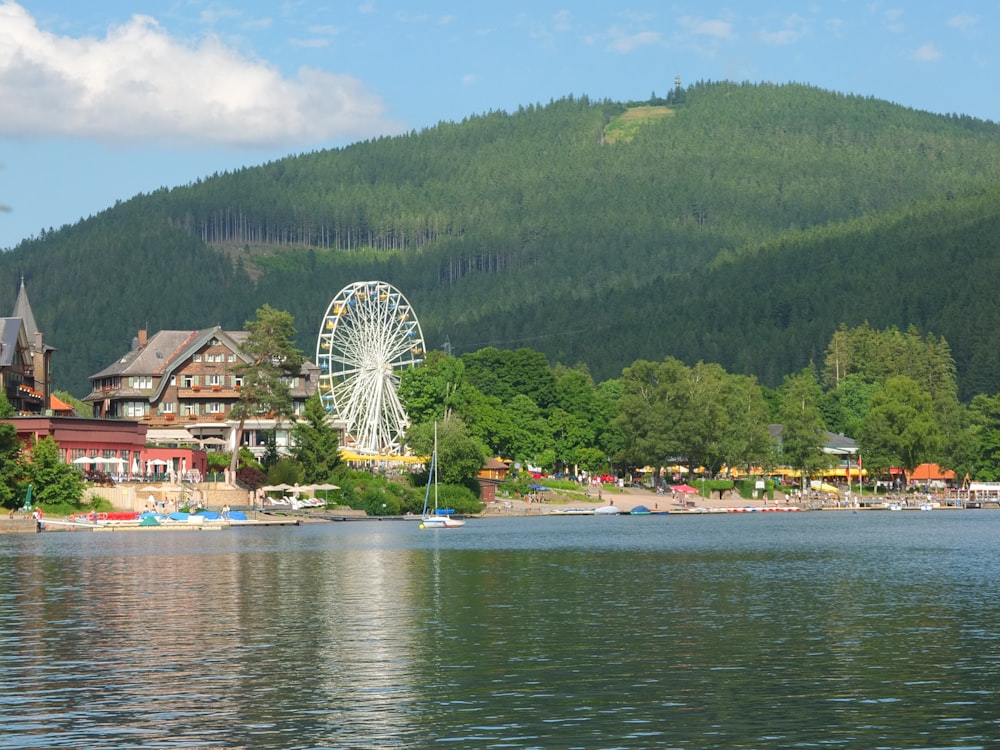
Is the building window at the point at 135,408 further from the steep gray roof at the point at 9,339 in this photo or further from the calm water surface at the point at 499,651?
the calm water surface at the point at 499,651

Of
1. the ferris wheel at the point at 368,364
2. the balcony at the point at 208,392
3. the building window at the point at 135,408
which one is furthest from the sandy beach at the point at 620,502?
the building window at the point at 135,408

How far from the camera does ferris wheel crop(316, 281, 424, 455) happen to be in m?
164

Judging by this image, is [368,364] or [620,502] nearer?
[368,364]

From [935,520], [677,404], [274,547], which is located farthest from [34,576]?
[677,404]

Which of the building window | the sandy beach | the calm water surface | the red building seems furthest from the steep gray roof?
the calm water surface

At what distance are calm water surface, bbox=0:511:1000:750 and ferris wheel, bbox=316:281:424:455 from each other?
7448 centimetres

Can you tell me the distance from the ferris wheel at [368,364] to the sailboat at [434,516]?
10.2 metres

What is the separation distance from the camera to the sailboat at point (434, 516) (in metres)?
135

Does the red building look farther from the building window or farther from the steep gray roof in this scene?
the building window

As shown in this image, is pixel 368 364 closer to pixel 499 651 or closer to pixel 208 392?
pixel 208 392

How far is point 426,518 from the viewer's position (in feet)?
452

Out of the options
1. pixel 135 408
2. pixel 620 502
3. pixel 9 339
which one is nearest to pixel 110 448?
pixel 9 339

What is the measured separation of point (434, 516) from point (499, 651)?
324 feet

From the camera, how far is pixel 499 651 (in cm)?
4588
